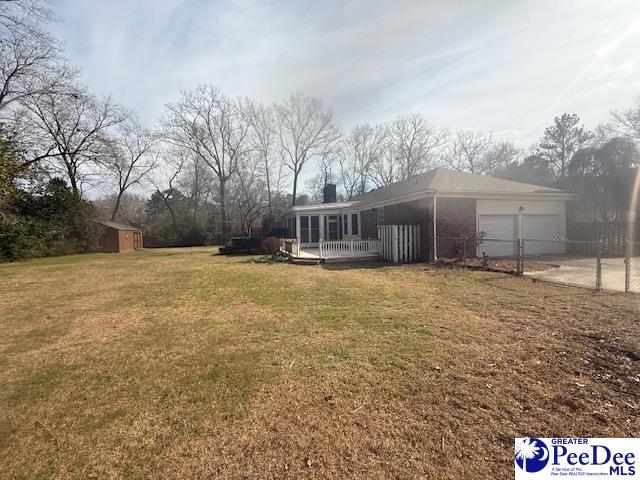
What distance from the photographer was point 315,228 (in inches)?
837

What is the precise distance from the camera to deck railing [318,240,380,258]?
45.5ft

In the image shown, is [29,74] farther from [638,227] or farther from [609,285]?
[638,227]

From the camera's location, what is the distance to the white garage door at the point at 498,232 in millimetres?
13219

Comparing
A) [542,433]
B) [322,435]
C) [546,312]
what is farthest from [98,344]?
[546,312]

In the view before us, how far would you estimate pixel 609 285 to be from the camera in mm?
7262

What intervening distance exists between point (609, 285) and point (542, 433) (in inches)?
289

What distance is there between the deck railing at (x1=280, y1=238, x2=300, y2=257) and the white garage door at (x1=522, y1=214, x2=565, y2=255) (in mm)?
10764

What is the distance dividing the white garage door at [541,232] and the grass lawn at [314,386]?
8.59 metres

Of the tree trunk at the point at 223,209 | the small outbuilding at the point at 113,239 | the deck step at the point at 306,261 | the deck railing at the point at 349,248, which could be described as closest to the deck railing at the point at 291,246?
the deck step at the point at 306,261

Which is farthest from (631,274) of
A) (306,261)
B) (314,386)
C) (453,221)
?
(306,261)

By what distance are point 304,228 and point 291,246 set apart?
4992 millimetres

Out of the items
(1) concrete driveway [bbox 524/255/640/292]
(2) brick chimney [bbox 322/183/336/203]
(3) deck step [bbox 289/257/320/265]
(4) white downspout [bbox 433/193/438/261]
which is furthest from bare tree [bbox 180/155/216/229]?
(1) concrete driveway [bbox 524/255/640/292]

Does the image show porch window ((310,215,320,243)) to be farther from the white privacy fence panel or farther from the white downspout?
the white downspout

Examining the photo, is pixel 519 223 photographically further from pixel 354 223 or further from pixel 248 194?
pixel 248 194
